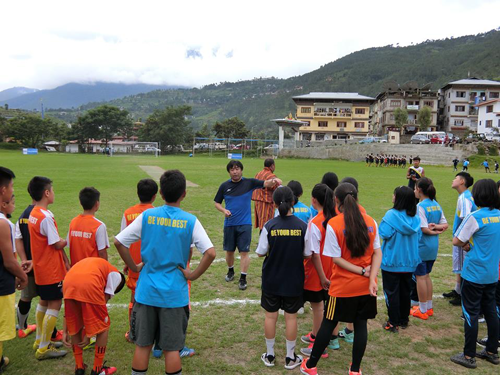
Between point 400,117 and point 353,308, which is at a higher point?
point 400,117

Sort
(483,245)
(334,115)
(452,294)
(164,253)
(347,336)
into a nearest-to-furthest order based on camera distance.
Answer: (164,253), (483,245), (347,336), (452,294), (334,115)

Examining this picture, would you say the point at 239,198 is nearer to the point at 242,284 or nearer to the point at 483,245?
the point at 242,284

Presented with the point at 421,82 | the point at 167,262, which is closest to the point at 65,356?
the point at 167,262

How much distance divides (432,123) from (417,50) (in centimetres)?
11317

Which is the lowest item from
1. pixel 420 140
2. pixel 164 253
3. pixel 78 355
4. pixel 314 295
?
pixel 78 355

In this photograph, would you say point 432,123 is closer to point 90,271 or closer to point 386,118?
point 386,118

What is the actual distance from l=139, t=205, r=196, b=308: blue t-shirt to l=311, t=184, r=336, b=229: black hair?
1.60 m

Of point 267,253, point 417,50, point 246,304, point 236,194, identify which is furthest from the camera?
point 417,50

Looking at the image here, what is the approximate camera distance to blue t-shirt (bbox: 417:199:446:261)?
462 cm

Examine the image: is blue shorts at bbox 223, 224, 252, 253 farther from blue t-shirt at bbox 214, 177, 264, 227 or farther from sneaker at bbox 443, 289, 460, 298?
sneaker at bbox 443, 289, 460, 298

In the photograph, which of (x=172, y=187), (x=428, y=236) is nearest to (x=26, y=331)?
(x=172, y=187)

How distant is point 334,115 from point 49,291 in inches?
2884

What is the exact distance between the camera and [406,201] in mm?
4230

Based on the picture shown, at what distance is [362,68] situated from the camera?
14650 centimetres
